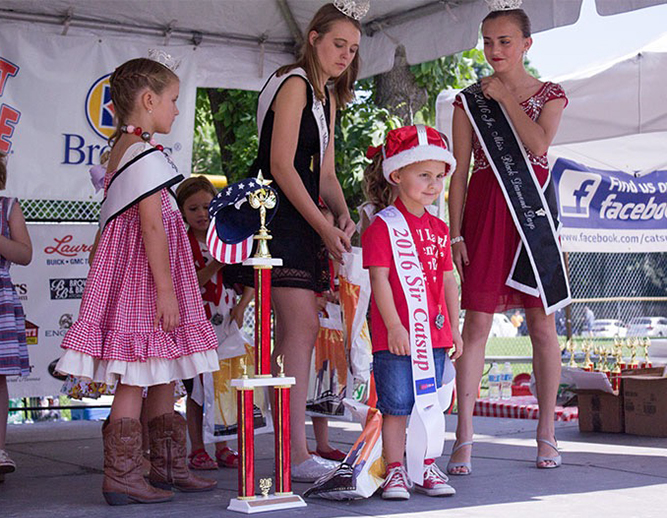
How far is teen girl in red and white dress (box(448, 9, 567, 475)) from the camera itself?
3.77 meters

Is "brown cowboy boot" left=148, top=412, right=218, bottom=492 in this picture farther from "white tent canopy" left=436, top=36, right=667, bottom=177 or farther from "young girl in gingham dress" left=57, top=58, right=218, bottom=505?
"white tent canopy" left=436, top=36, right=667, bottom=177

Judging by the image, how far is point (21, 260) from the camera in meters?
4.06

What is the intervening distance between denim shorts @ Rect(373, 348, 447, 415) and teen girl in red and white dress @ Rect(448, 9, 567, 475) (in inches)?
22.6

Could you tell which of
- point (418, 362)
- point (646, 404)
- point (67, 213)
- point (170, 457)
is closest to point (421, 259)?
point (418, 362)

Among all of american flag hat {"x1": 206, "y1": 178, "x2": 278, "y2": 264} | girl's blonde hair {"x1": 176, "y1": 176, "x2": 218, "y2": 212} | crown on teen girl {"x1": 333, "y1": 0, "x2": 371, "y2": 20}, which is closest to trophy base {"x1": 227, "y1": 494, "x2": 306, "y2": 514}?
american flag hat {"x1": 206, "y1": 178, "x2": 278, "y2": 264}

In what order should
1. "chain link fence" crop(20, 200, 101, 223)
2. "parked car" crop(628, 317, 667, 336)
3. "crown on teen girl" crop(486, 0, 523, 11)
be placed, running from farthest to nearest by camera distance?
"parked car" crop(628, 317, 667, 336) → "chain link fence" crop(20, 200, 101, 223) → "crown on teen girl" crop(486, 0, 523, 11)

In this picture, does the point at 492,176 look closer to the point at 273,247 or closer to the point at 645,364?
the point at 273,247

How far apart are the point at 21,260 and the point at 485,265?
1.95 m

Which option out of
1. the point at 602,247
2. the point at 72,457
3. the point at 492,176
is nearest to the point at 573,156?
the point at 602,247

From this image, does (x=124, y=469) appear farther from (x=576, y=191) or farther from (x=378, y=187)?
(x=576, y=191)

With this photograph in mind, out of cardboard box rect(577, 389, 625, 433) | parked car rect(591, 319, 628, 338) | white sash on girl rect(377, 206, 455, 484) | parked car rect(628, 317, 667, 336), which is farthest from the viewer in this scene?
parked car rect(591, 319, 628, 338)

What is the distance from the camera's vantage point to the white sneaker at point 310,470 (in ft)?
11.2

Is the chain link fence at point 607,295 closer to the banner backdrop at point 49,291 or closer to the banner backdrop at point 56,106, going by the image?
the banner backdrop at point 49,291

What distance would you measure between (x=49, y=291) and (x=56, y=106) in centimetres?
114
